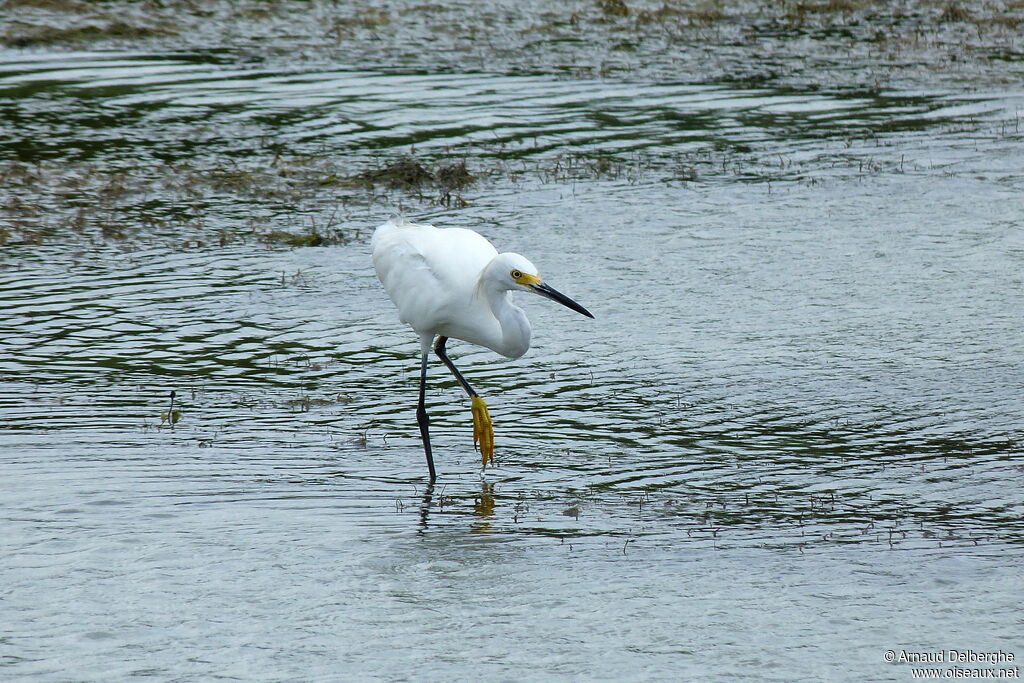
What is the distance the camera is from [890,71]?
55.7 ft

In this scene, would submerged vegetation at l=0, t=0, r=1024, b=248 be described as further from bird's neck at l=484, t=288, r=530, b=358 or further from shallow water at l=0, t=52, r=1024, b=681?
bird's neck at l=484, t=288, r=530, b=358

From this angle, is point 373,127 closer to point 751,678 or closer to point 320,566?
→ point 320,566

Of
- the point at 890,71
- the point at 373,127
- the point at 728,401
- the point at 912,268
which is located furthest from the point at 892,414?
the point at 890,71

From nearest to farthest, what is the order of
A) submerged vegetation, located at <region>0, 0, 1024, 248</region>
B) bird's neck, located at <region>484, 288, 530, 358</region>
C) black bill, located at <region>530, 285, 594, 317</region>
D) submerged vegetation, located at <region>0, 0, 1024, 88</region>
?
black bill, located at <region>530, 285, 594, 317</region>
bird's neck, located at <region>484, 288, 530, 358</region>
submerged vegetation, located at <region>0, 0, 1024, 248</region>
submerged vegetation, located at <region>0, 0, 1024, 88</region>

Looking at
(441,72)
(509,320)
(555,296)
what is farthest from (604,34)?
(555,296)

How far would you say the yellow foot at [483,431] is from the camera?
6.86 metres

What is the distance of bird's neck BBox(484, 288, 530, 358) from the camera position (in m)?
6.90

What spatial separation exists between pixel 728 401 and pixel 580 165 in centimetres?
585

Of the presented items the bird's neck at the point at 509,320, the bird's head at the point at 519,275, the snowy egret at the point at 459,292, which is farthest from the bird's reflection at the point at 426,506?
the bird's head at the point at 519,275

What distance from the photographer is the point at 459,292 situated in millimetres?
7156

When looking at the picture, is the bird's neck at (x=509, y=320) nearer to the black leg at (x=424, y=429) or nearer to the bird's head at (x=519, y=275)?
the bird's head at (x=519, y=275)

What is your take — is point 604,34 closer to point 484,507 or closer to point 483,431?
point 483,431

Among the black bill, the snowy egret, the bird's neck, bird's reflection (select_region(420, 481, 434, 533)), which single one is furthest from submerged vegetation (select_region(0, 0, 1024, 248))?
bird's reflection (select_region(420, 481, 434, 533))

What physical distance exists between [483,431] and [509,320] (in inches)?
22.8
